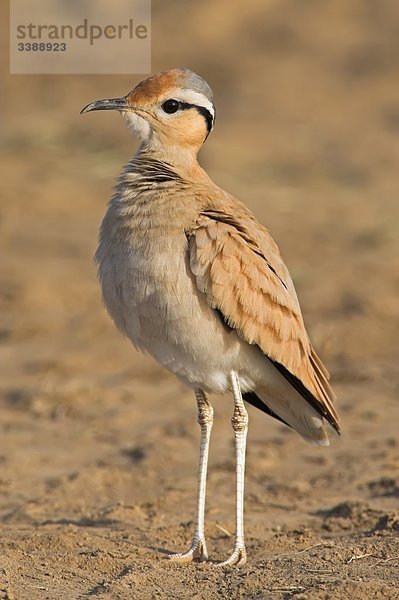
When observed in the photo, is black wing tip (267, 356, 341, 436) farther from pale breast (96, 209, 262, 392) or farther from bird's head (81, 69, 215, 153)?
bird's head (81, 69, 215, 153)

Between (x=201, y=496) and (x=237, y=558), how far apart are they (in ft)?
1.32

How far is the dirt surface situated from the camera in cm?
543

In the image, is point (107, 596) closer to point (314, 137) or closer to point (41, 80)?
point (314, 137)

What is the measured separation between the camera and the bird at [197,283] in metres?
5.41

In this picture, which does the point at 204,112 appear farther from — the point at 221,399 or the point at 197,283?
the point at 221,399

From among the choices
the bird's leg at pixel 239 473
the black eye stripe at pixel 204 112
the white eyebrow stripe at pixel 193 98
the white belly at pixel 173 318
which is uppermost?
the white eyebrow stripe at pixel 193 98

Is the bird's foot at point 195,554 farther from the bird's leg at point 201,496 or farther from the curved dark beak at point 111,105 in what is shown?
the curved dark beak at point 111,105

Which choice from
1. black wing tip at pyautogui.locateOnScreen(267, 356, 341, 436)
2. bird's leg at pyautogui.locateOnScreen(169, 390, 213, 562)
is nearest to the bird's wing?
black wing tip at pyautogui.locateOnScreen(267, 356, 341, 436)

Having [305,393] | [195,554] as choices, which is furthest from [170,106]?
[195,554]

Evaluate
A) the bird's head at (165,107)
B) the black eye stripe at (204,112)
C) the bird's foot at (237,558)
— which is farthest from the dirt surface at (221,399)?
the black eye stripe at (204,112)

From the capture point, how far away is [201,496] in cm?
572

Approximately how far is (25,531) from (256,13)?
47.8 feet

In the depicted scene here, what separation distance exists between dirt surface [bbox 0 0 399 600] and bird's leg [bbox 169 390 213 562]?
207 millimetres

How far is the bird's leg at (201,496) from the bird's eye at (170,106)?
1.56 m
